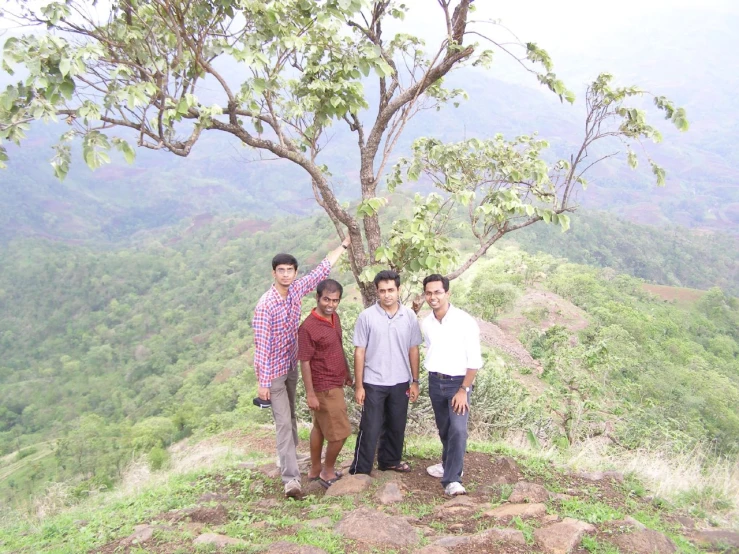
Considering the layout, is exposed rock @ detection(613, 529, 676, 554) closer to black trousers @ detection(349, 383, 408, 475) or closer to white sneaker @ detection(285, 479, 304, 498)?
black trousers @ detection(349, 383, 408, 475)

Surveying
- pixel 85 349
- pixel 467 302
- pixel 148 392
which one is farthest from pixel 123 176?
pixel 467 302

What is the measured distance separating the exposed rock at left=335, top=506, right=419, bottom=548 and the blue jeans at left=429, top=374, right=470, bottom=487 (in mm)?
664

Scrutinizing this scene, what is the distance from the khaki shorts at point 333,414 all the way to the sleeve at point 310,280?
29.2 inches

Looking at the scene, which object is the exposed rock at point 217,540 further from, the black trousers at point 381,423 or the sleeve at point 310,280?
the sleeve at point 310,280

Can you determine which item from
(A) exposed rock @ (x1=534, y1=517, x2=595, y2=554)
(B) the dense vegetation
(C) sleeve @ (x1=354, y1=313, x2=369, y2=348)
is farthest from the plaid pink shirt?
(B) the dense vegetation

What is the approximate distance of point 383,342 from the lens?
3611 millimetres

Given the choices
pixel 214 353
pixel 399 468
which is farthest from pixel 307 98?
pixel 214 353

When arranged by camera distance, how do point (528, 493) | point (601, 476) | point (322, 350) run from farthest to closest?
point (601, 476), point (322, 350), point (528, 493)

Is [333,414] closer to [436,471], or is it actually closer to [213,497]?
[436,471]

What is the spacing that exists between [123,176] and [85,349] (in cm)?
12413

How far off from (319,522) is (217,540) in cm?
59

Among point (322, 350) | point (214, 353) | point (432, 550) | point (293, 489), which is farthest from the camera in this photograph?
point (214, 353)

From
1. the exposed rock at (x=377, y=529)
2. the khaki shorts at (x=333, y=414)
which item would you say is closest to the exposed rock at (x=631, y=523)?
the exposed rock at (x=377, y=529)

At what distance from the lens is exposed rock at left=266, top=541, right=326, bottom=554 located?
8.77 feet
